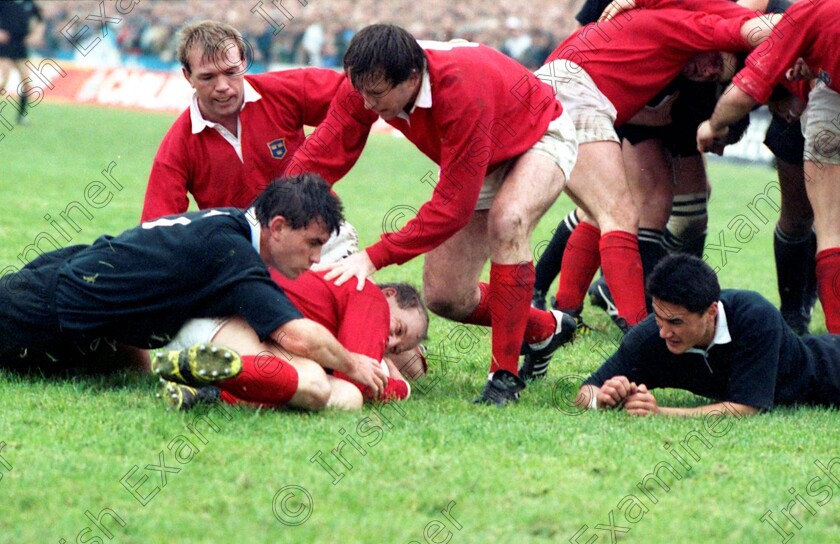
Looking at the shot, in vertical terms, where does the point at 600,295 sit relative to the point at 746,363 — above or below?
below

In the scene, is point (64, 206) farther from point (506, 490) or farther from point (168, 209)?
point (506, 490)

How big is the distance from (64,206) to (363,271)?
678 centimetres

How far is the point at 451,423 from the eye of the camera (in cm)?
432

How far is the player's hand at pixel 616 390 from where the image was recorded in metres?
4.59

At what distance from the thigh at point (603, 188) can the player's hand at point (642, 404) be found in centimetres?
135


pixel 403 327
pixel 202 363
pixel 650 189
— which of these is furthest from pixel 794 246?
pixel 202 363

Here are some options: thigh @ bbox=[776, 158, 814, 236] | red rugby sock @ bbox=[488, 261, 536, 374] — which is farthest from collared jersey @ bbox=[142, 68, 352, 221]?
thigh @ bbox=[776, 158, 814, 236]

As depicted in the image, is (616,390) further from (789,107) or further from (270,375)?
(789,107)

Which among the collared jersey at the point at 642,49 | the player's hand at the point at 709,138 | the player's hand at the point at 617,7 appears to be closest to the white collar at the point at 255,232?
the collared jersey at the point at 642,49

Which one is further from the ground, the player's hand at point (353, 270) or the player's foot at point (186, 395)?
the player's hand at point (353, 270)

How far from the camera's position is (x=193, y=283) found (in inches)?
171

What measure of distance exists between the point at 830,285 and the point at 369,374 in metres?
2.45
